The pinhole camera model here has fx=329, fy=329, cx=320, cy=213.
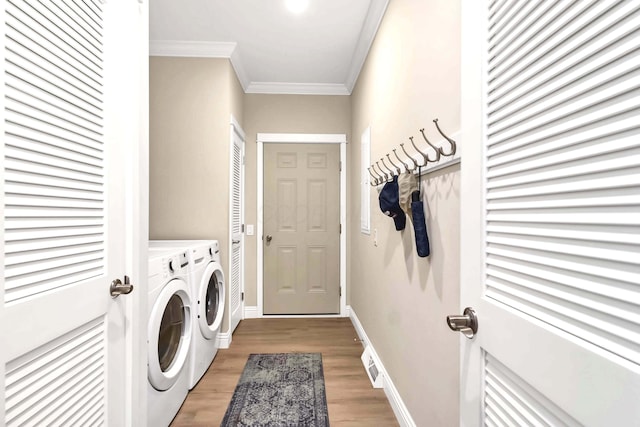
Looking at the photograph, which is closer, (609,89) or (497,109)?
(609,89)

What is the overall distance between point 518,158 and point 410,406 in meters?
1.43

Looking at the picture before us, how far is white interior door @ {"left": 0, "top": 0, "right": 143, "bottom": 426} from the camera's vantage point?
71 centimetres

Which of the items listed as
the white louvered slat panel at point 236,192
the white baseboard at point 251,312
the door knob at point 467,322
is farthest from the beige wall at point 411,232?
the white baseboard at point 251,312

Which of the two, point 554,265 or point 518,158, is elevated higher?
point 518,158

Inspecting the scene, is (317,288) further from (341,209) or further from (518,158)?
(518,158)

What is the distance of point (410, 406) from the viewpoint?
1.59 m

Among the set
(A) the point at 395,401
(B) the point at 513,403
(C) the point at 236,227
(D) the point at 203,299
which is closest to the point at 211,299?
(D) the point at 203,299

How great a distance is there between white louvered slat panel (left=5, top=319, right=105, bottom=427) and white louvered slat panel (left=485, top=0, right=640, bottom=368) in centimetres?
102

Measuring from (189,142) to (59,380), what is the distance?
221 cm

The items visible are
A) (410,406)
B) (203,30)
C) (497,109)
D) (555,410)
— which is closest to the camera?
(555,410)

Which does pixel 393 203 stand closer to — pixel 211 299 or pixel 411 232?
pixel 411 232

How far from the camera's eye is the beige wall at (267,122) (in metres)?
3.53

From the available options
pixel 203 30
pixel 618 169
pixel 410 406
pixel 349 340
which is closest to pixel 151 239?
pixel 203 30

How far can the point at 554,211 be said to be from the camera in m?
0.53
